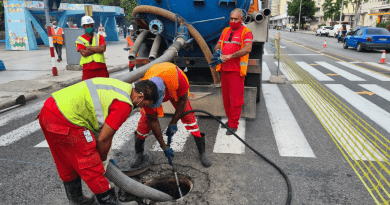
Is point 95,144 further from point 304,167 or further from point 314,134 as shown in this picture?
point 314,134

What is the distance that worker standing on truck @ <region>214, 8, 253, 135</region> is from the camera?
4.32m

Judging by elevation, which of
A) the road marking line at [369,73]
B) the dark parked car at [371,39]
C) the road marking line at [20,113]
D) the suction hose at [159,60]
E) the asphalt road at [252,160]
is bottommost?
the asphalt road at [252,160]

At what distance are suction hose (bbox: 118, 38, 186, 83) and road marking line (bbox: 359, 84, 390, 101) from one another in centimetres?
523

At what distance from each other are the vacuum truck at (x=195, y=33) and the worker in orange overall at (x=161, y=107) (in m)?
1.15

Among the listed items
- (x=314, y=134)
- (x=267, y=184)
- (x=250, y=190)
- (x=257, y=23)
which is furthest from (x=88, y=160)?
(x=257, y=23)

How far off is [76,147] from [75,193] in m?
0.68

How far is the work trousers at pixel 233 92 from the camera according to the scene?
4.54 meters

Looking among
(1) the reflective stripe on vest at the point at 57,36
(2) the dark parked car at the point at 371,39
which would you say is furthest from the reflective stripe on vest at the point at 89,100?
(2) the dark parked car at the point at 371,39

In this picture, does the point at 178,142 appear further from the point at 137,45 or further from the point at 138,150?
the point at 137,45

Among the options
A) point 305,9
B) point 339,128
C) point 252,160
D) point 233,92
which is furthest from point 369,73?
point 305,9

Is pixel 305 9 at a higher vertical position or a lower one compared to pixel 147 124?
higher

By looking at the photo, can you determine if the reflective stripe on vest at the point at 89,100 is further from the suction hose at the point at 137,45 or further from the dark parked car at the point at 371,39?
the dark parked car at the point at 371,39

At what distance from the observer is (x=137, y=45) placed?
5133 millimetres

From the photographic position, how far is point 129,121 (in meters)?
5.46
